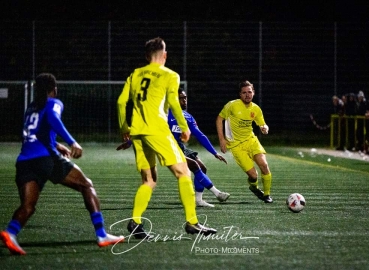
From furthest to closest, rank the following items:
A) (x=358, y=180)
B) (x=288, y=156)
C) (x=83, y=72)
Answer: (x=83, y=72) < (x=288, y=156) < (x=358, y=180)

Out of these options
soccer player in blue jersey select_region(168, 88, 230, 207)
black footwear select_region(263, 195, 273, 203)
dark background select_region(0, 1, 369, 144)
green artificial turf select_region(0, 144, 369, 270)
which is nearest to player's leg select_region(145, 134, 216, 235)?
green artificial turf select_region(0, 144, 369, 270)

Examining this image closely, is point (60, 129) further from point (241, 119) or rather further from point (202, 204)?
point (241, 119)

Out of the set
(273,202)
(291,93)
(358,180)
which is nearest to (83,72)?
(291,93)

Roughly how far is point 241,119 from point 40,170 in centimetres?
581

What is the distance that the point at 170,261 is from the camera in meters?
7.98

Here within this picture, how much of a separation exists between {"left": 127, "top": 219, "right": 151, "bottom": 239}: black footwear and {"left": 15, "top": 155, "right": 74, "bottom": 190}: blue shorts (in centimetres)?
122

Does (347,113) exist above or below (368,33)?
below

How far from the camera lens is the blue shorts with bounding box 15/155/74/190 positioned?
8.36 m

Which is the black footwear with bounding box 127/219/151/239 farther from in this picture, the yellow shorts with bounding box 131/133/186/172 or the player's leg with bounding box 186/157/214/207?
the player's leg with bounding box 186/157/214/207

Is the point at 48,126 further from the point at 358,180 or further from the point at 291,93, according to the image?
the point at 291,93

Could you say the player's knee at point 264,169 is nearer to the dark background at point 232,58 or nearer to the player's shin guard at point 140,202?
the player's shin guard at point 140,202

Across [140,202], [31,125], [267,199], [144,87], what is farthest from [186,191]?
[267,199]

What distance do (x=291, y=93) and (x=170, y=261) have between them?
27.0 meters

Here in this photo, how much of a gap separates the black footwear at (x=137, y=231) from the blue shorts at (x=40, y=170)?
4.02 feet
